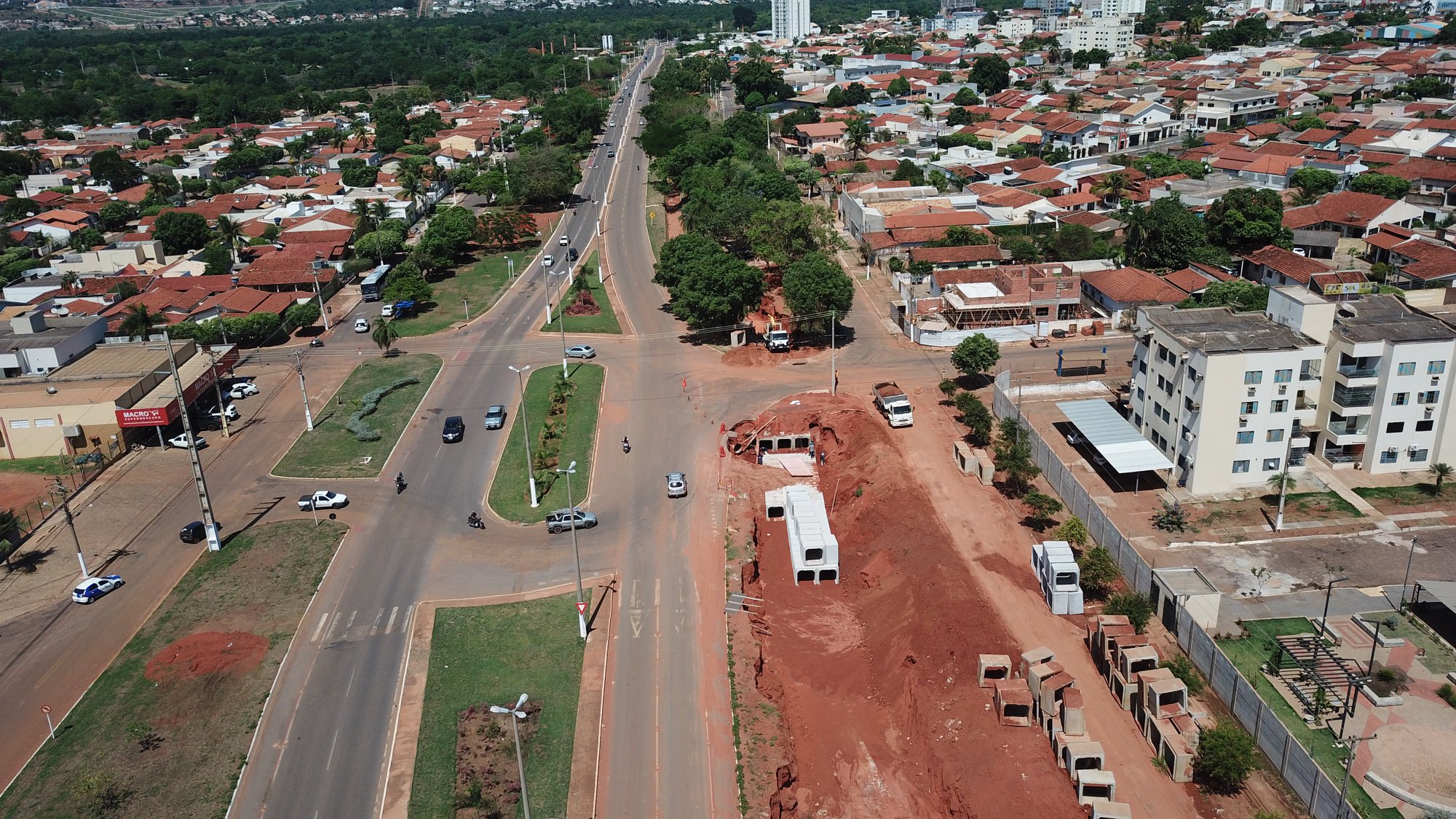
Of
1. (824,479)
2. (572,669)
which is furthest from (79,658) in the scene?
(824,479)

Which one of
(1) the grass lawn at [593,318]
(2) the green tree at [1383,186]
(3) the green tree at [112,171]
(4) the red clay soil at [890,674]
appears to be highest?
(3) the green tree at [112,171]

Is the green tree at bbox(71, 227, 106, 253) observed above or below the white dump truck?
above

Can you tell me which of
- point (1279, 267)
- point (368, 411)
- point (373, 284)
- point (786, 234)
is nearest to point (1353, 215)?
point (1279, 267)

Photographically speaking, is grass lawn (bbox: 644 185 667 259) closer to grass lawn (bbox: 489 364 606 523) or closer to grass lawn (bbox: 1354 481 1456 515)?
grass lawn (bbox: 489 364 606 523)

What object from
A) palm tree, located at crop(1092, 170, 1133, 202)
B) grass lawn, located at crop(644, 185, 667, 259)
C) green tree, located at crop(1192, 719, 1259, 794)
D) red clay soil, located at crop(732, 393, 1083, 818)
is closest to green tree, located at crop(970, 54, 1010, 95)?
grass lawn, located at crop(644, 185, 667, 259)

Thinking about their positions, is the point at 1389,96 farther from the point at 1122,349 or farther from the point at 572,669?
the point at 572,669

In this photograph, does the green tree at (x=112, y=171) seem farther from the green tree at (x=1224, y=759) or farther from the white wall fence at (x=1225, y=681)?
the green tree at (x=1224, y=759)

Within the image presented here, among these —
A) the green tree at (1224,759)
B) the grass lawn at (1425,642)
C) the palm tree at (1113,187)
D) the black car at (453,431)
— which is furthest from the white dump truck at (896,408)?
the palm tree at (1113,187)
